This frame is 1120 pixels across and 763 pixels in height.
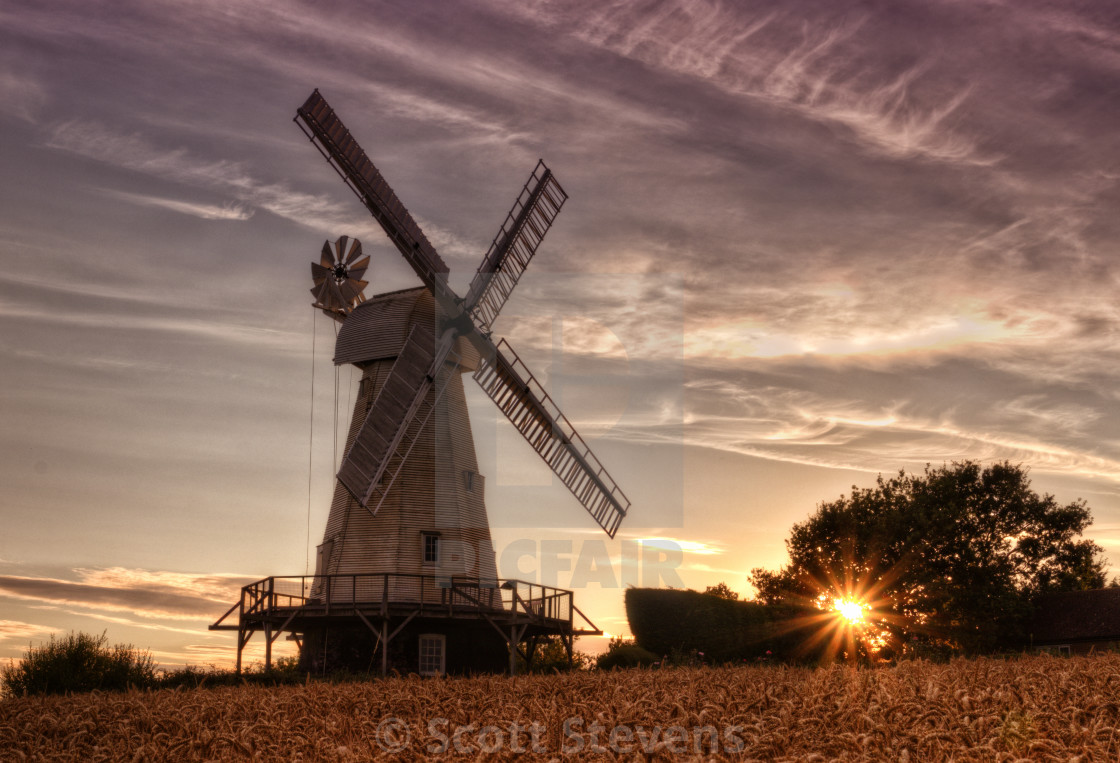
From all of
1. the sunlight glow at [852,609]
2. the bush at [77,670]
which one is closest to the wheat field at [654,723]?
the bush at [77,670]

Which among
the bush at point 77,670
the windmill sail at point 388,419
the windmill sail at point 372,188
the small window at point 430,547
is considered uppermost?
the windmill sail at point 372,188

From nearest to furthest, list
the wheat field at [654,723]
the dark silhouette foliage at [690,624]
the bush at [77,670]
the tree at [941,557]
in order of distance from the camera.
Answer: the wheat field at [654,723]
the bush at [77,670]
the dark silhouette foliage at [690,624]
the tree at [941,557]

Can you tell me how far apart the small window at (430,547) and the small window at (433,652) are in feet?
7.73

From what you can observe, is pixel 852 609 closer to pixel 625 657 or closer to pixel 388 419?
pixel 625 657

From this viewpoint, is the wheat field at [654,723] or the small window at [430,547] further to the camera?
the small window at [430,547]

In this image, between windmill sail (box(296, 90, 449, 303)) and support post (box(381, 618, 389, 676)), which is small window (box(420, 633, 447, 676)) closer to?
support post (box(381, 618, 389, 676))

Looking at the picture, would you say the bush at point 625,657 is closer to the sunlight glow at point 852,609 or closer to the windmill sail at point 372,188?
the windmill sail at point 372,188

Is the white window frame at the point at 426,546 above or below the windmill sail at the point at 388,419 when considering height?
below

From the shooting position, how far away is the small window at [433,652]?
97.3ft

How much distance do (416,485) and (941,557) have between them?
3047cm

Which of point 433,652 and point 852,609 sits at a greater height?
point 852,609

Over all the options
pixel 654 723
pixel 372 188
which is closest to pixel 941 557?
pixel 372 188

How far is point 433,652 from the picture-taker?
1176 inches

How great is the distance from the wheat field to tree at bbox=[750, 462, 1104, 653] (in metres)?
38.1
